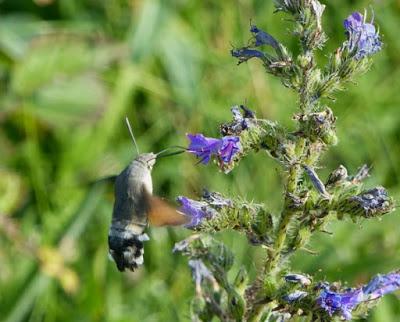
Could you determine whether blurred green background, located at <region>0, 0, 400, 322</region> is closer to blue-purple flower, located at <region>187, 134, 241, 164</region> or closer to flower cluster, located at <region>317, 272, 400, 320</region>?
Answer: flower cluster, located at <region>317, 272, 400, 320</region>

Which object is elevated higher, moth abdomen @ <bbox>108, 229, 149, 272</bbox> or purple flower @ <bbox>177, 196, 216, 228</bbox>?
purple flower @ <bbox>177, 196, 216, 228</bbox>

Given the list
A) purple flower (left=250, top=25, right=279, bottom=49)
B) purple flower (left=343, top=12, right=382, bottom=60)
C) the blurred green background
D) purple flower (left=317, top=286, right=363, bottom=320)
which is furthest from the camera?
the blurred green background

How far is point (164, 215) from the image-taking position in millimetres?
2773

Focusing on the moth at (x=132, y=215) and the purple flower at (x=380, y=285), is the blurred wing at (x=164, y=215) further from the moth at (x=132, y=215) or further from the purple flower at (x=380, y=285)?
the purple flower at (x=380, y=285)

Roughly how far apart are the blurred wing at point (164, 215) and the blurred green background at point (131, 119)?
6.91 feet

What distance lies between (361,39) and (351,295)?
0.77 m

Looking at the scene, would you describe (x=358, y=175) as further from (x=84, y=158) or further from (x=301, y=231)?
(x=84, y=158)

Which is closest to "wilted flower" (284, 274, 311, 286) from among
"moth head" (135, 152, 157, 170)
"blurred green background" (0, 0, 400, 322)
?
"moth head" (135, 152, 157, 170)

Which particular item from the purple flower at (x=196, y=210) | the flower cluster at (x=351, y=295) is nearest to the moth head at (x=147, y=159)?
the purple flower at (x=196, y=210)

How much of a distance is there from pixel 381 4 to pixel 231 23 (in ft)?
3.36

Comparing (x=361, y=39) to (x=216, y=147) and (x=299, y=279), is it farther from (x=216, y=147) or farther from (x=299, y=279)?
(x=299, y=279)

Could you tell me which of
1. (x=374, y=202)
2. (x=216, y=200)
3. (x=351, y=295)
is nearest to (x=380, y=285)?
(x=351, y=295)

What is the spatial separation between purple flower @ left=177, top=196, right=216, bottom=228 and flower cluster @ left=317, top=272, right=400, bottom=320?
42cm

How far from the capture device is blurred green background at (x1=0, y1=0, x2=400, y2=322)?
5027 millimetres
